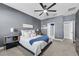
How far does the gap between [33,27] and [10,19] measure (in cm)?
248

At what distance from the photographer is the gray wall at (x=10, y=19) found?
3449 mm

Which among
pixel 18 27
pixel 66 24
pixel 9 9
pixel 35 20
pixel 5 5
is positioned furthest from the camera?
pixel 35 20

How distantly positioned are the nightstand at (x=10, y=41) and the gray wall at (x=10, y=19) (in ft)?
1.18

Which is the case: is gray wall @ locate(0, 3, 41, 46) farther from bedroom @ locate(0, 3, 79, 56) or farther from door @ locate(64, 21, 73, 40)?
door @ locate(64, 21, 73, 40)

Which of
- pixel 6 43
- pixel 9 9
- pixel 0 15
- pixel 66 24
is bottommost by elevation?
pixel 6 43

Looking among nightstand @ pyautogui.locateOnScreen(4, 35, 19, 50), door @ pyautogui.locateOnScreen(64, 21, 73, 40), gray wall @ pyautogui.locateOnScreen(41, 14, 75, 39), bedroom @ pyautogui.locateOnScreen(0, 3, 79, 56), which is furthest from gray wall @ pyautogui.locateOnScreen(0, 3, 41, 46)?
door @ pyautogui.locateOnScreen(64, 21, 73, 40)

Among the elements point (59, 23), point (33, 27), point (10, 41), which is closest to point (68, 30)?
point (59, 23)

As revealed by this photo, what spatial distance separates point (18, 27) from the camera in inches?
176

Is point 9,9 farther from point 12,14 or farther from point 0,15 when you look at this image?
point 0,15

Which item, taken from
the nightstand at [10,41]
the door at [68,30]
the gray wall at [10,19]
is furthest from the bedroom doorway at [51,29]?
the nightstand at [10,41]

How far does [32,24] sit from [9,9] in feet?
8.14

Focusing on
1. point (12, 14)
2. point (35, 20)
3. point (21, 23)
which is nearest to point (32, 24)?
point (35, 20)

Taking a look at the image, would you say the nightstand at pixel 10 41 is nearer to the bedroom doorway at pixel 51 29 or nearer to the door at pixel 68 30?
the bedroom doorway at pixel 51 29

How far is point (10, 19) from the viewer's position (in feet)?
12.8
